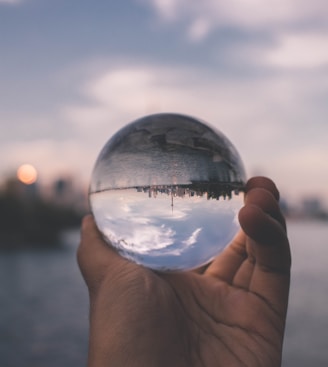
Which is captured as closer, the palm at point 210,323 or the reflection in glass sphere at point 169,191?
the reflection in glass sphere at point 169,191

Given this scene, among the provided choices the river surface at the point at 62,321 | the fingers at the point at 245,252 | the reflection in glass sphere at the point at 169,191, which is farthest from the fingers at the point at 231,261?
the river surface at the point at 62,321

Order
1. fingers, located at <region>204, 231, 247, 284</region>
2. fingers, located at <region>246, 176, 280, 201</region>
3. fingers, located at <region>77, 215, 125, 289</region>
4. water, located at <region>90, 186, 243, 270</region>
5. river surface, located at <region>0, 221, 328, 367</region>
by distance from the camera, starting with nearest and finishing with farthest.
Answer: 1. water, located at <region>90, 186, 243, 270</region>
2. fingers, located at <region>246, 176, 280, 201</region>
3. fingers, located at <region>77, 215, 125, 289</region>
4. fingers, located at <region>204, 231, 247, 284</region>
5. river surface, located at <region>0, 221, 328, 367</region>

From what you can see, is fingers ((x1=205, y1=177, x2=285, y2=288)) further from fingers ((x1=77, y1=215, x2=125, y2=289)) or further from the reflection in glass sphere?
fingers ((x1=77, y1=215, x2=125, y2=289))

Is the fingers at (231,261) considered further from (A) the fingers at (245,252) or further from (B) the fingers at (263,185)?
(B) the fingers at (263,185)

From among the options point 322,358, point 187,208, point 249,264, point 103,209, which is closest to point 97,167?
point 103,209

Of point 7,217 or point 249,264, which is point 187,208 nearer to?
point 249,264

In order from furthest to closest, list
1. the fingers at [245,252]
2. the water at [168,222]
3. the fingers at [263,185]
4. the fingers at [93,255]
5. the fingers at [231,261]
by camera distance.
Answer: the fingers at [231,261] → the fingers at [93,255] → the fingers at [263,185] → the fingers at [245,252] → the water at [168,222]

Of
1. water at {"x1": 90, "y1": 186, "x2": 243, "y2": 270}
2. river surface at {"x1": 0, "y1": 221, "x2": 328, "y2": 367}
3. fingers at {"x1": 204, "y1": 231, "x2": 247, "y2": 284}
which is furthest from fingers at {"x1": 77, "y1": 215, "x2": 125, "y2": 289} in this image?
river surface at {"x1": 0, "y1": 221, "x2": 328, "y2": 367}
